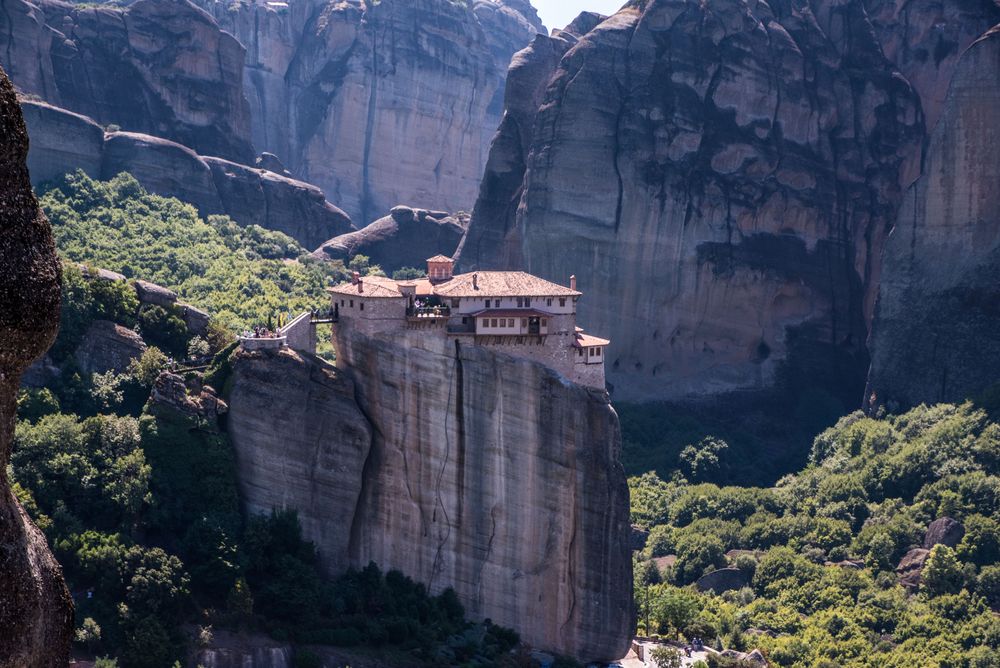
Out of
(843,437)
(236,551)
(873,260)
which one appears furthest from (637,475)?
(236,551)

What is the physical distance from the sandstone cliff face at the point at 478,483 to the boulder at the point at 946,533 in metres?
24.5

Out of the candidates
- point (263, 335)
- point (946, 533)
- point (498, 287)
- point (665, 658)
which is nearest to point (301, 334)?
point (263, 335)

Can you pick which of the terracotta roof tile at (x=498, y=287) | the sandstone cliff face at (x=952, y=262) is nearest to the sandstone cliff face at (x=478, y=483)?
the terracotta roof tile at (x=498, y=287)

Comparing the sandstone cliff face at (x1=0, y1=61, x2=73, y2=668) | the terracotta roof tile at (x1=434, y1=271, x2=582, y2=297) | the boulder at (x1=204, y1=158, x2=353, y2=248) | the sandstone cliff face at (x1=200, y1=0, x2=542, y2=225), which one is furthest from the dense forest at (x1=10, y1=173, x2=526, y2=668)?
the sandstone cliff face at (x1=200, y1=0, x2=542, y2=225)

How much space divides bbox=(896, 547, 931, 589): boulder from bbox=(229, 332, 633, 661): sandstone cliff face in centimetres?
2187

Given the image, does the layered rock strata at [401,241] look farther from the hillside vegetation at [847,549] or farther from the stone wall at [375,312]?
the stone wall at [375,312]

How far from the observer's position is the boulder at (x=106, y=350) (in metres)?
65.4

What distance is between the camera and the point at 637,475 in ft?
318

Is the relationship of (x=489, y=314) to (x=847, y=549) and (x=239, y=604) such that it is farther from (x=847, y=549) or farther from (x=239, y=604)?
(x=847, y=549)

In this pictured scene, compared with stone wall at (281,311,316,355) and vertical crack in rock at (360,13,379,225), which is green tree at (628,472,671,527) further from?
vertical crack in rock at (360,13,379,225)

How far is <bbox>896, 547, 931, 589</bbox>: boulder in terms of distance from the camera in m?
79.4

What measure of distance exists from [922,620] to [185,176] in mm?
69287

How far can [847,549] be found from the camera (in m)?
84.0

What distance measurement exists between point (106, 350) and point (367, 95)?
105 m
